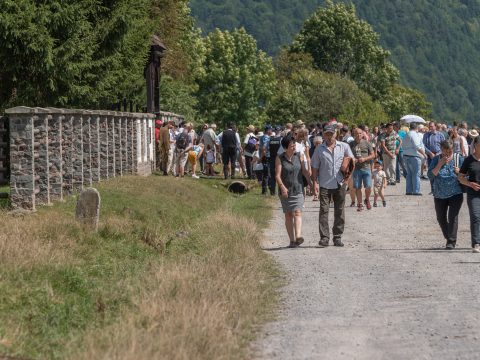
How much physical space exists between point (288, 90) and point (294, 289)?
3023 inches

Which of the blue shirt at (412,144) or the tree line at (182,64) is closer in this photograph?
the tree line at (182,64)

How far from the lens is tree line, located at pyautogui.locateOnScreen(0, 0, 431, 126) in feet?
94.7

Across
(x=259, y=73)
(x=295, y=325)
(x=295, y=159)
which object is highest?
(x=259, y=73)

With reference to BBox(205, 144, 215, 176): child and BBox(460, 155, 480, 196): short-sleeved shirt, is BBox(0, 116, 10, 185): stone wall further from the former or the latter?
BBox(205, 144, 215, 176): child

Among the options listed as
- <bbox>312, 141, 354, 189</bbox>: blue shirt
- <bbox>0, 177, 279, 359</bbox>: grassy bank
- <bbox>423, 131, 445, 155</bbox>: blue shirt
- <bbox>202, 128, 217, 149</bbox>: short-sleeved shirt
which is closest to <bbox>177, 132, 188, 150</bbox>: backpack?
<bbox>202, 128, 217, 149</bbox>: short-sleeved shirt

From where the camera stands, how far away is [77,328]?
10.8 metres

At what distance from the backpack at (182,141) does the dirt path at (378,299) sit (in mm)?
13540

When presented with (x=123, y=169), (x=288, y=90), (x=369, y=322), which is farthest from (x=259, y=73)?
(x=369, y=322)

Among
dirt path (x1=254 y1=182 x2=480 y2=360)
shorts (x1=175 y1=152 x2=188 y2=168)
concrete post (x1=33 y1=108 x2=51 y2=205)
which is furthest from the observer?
shorts (x1=175 y1=152 x2=188 y2=168)

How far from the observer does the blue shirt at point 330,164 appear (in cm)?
1850

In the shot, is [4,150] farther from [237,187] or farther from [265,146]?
[237,187]

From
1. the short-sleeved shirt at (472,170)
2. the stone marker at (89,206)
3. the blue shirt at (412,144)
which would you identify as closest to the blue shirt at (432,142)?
the blue shirt at (412,144)

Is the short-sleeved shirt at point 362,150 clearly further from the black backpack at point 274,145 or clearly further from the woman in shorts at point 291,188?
the woman in shorts at point 291,188

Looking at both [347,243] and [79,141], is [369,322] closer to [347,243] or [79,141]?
[347,243]
